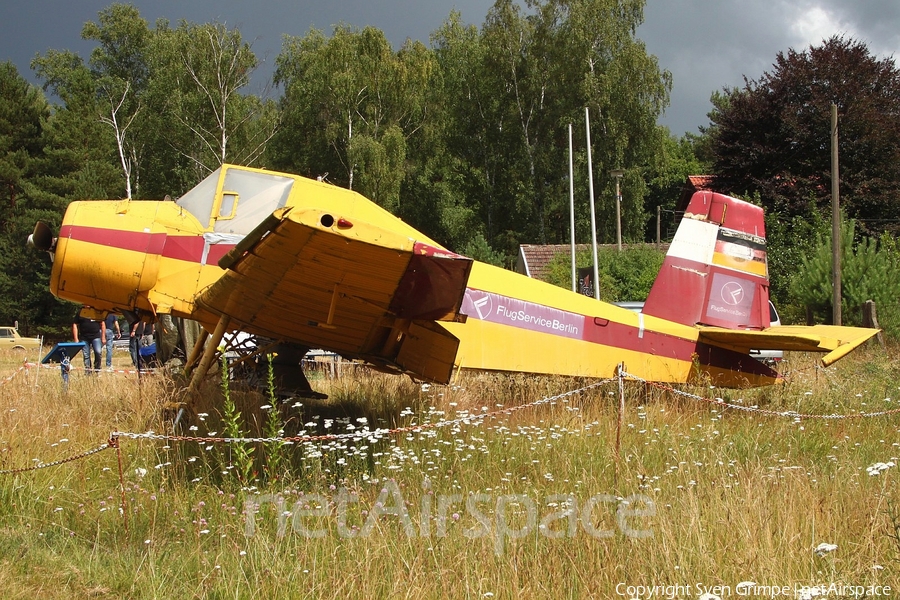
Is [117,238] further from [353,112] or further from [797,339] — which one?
[353,112]

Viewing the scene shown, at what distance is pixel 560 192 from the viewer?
37719mm

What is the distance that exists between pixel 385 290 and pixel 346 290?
0.30 meters

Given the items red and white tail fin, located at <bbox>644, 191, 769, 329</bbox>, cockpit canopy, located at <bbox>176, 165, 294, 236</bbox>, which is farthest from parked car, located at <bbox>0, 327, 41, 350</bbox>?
red and white tail fin, located at <bbox>644, 191, 769, 329</bbox>

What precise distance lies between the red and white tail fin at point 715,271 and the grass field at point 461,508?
128cm

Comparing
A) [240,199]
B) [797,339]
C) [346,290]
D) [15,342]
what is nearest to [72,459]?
[346,290]

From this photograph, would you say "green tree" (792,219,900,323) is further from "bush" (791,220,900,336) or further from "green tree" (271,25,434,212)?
"green tree" (271,25,434,212)

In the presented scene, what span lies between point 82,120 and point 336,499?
125 ft

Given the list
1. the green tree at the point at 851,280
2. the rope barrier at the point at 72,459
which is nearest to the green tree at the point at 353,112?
the green tree at the point at 851,280

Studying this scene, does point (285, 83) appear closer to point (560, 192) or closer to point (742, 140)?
point (560, 192)

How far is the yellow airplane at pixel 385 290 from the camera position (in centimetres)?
513

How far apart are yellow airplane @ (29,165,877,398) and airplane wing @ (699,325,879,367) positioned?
0.02 meters

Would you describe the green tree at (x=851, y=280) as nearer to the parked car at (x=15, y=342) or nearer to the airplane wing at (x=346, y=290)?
the airplane wing at (x=346, y=290)

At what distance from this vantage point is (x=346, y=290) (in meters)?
5.48

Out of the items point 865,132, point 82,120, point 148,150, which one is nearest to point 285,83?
point 148,150
